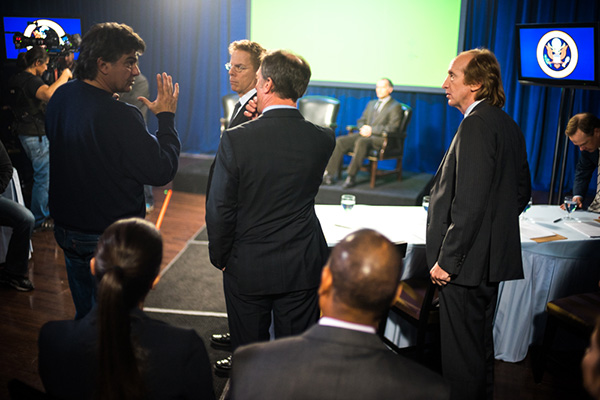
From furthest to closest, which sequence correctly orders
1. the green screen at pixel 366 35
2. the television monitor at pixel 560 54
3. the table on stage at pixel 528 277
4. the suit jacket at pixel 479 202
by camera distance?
1. the green screen at pixel 366 35
2. the television monitor at pixel 560 54
3. the table on stage at pixel 528 277
4. the suit jacket at pixel 479 202

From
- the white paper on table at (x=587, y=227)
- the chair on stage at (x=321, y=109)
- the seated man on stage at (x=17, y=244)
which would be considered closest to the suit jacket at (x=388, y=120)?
the chair on stage at (x=321, y=109)

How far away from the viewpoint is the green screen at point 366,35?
6855mm

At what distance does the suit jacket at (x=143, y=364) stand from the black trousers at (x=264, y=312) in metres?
0.75

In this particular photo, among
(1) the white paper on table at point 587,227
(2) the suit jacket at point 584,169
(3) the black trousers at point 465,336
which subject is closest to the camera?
(3) the black trousers at point 465,336

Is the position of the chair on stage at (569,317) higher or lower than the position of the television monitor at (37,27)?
lower

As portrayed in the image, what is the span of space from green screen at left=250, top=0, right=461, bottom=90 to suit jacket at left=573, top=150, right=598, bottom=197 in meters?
3.48

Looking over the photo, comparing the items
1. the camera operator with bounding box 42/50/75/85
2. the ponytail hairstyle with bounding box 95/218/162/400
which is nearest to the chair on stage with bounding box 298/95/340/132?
the camera operator with bounding box 42/50/75/85

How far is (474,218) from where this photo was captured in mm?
1947

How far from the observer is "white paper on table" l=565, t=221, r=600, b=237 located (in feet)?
9.38

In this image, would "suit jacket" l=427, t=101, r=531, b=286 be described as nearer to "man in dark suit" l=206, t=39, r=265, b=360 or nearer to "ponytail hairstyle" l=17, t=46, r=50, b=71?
"man in dark suit" l=206, t=39, r=265, b=360

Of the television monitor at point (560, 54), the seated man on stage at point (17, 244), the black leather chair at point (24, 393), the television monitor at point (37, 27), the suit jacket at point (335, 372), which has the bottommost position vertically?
the seated man on stage at point (17, 244)

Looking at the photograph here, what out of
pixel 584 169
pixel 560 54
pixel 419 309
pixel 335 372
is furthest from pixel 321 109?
pixel 335 372

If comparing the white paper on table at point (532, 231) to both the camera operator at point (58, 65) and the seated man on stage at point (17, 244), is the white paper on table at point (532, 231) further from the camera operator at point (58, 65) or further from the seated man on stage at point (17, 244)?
the camera operator at point (58, 65)

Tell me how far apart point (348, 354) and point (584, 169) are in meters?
3.28
